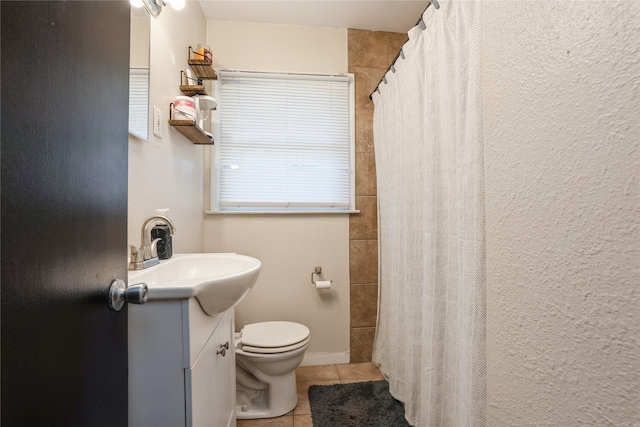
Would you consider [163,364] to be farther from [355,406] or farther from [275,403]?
[355,406]

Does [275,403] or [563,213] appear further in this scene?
[275,403]

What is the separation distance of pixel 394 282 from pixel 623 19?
Answer: 1.32 meters

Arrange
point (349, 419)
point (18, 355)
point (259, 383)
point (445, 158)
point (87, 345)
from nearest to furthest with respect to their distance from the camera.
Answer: point (18, 355), point (87, 345), point (445, 158), point (349, 419), point (259, 383)

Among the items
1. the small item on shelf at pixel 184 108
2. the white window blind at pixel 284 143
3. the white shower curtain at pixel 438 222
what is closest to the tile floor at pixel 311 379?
the white shower curtain at pixel 438 222

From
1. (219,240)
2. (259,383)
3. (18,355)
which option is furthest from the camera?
(219,240)

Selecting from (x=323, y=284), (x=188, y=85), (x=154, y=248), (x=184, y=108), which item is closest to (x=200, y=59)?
(x=188, y=85)

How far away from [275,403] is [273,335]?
0.34 meters

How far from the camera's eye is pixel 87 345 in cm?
45

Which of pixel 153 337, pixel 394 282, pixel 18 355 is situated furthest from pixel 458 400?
pixel 18 355

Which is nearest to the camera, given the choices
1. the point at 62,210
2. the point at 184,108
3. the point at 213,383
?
the point at 62,210

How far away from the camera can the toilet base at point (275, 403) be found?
1.38m

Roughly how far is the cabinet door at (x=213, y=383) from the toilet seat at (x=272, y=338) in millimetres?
170

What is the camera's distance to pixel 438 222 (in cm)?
106

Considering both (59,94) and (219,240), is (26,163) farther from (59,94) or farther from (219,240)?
(219,240)
